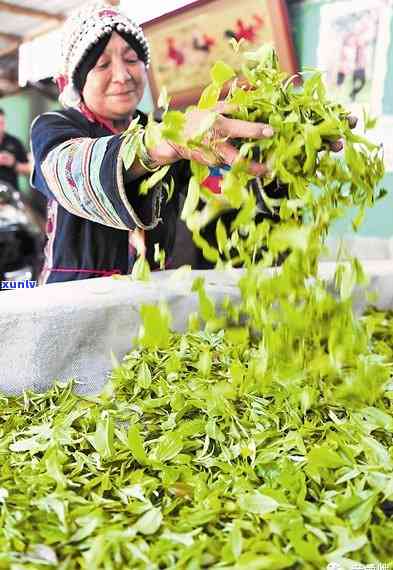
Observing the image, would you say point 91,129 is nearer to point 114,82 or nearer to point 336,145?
point 114,82

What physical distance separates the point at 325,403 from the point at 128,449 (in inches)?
10.8

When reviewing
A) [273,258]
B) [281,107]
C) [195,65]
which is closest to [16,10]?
[195,65]

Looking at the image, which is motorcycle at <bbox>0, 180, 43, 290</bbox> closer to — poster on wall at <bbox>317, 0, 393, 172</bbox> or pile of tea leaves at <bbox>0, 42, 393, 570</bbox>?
pile of tea leaves at <bbox>0, 42, 393, 570</bbox>

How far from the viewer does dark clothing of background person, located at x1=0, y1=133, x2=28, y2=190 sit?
156cm

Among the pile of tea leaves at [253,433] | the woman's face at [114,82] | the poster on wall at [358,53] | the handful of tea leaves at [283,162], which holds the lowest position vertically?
the pile of tea leaves at [253,433]

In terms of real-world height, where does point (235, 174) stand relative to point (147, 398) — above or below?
above

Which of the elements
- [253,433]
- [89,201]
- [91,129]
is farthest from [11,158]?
[253,433]

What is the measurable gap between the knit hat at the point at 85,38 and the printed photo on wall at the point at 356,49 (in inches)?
22.3

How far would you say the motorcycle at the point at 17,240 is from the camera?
1546 millimetres

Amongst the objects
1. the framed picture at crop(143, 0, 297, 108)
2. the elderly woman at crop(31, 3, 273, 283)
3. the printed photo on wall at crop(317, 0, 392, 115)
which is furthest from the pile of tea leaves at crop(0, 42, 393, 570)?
the printed photo on wall at crop(317, 0, 392, 115)

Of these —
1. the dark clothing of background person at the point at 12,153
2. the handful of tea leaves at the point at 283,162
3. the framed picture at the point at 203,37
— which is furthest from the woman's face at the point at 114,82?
the handful of tea leaves at the point at 283,162

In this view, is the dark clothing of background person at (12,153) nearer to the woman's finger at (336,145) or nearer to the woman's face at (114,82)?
the woman's face at (114,82)

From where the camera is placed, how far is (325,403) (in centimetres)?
85

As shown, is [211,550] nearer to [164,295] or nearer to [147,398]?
[147,398]
